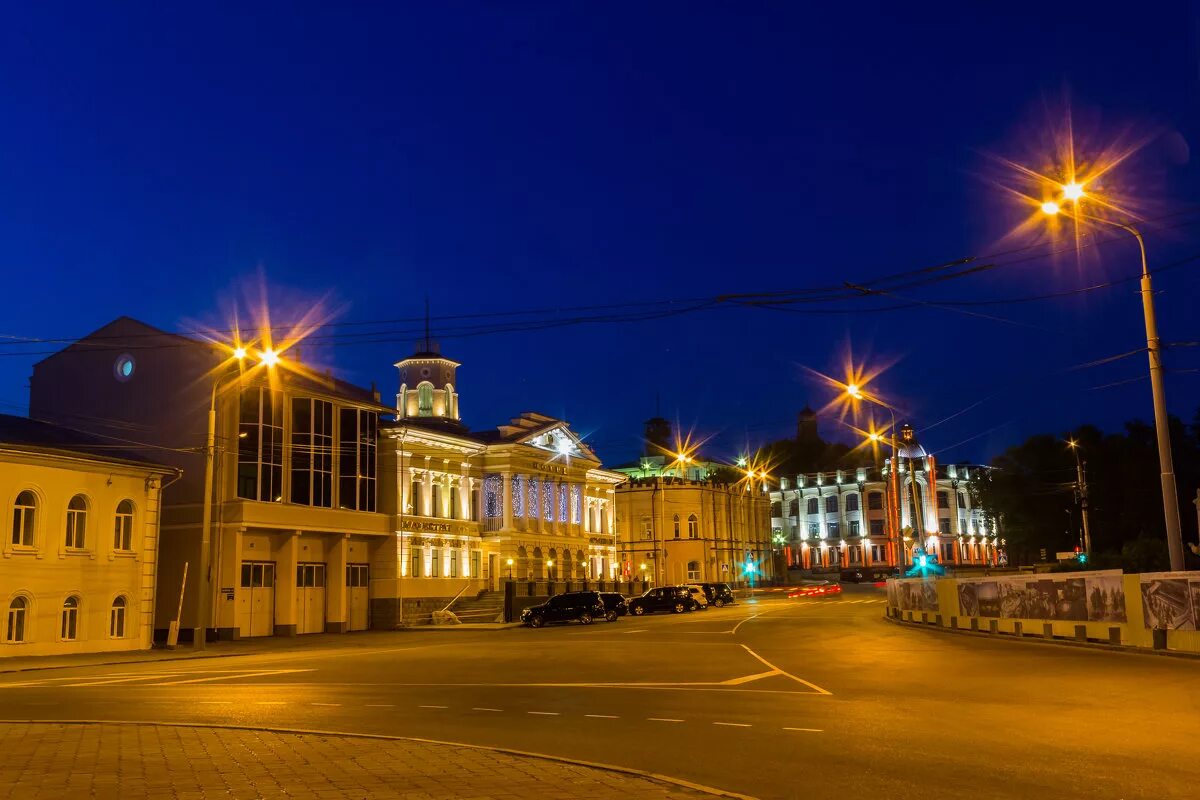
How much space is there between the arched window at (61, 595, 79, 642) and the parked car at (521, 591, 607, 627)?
2110 centimetres

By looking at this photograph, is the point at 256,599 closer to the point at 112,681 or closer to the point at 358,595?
the point at 358,595

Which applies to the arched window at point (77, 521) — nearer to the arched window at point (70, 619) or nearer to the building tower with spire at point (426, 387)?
the arched window at point (70, 619)

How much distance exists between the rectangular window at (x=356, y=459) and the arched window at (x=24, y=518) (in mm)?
16578

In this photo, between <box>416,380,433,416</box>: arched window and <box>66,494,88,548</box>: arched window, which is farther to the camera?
<box>416,380,433,416</box>: arched window

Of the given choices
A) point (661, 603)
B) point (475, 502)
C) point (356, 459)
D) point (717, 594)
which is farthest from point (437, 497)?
point (717, 594)

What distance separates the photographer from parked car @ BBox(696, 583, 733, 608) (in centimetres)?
6900

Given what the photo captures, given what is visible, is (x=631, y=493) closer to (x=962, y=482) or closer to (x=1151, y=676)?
(x=962, y=482)

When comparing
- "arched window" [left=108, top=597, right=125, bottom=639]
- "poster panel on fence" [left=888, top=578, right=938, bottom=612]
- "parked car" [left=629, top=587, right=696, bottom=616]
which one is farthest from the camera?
"parked car" [left=629, top=587, right=696, bottom=616]

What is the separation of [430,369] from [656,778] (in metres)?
69.1

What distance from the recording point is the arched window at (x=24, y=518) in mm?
33875

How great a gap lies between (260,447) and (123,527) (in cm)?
833

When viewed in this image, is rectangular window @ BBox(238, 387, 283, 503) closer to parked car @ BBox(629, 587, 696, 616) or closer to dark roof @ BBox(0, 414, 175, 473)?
dark roof @ BBox(0, 414, 175, 473)

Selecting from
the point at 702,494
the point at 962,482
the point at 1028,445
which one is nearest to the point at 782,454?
the point at 962,482

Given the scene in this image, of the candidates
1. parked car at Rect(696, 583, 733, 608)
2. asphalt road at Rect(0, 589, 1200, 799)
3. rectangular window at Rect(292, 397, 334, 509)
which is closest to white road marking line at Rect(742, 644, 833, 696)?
asphalt road at Rect(0, 589, 1200, 799)
